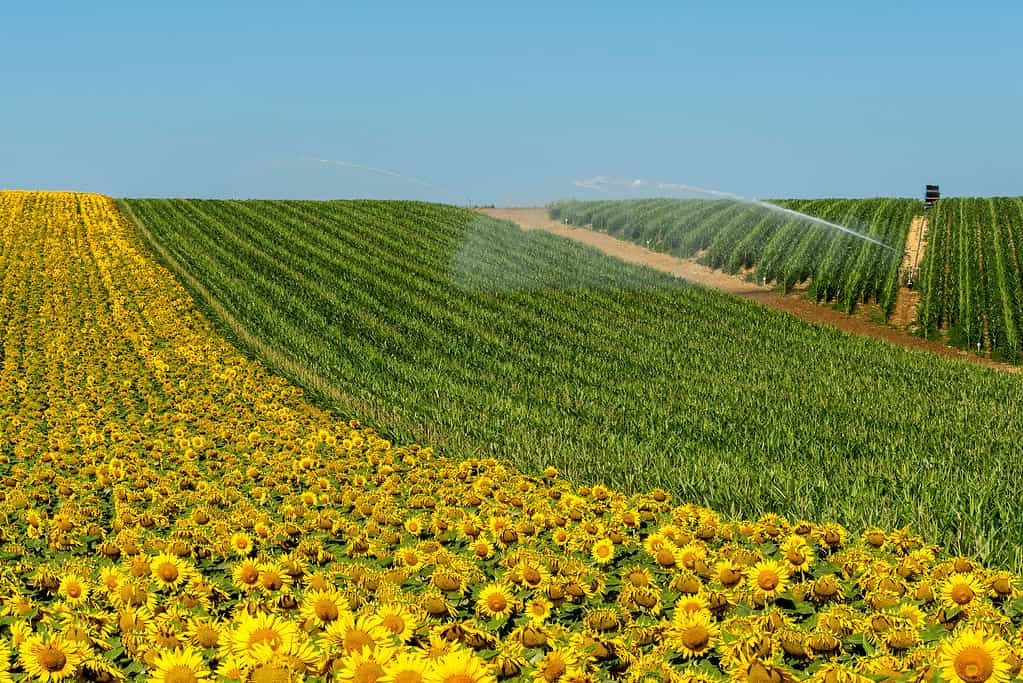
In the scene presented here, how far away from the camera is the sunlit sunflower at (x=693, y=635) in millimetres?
3729

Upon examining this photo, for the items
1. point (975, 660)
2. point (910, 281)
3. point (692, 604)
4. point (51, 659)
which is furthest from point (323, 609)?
point (910, 281)

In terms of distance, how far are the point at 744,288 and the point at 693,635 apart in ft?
105

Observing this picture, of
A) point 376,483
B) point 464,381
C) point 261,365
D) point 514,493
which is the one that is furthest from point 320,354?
point 514,493

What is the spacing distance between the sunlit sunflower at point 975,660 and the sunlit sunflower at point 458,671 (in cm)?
177

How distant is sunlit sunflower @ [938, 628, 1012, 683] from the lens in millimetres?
3180

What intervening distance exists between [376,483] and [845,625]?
18.0 feet

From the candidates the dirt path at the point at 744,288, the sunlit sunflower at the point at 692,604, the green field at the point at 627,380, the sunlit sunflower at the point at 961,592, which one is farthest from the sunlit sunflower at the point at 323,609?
the dirt path at the point at 744,288

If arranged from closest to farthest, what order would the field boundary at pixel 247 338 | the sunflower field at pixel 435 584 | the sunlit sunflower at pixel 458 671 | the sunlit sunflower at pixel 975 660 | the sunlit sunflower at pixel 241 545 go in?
the sunlit sunflower at pixel 458 671 → the sunlit sunflower at pixel 975 660 → the sunflower field at pixel 435 584 → the sunlit sunflower at pixel 241 545 → the field boundary at pixel 247 338

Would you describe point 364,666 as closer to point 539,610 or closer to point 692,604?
point 539,610

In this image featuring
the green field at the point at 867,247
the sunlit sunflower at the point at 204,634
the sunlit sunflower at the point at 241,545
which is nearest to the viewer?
the sunlit sunflower at the point at 204,634

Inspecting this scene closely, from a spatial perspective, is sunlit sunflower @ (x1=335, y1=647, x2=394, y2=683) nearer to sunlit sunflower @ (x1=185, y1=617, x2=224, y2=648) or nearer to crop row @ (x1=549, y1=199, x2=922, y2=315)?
sunlit sunflower @ (x1=185, y1=617, x2=224, y2=648)

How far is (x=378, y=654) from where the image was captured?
310 cm

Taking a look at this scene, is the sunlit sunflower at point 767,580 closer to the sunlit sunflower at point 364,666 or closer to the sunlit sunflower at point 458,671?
the sunlit sunflower at point 458,671

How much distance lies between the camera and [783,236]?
39500mm
